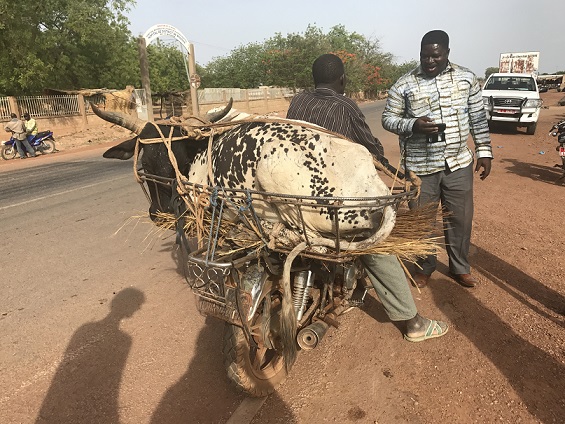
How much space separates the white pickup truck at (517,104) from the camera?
500 inches

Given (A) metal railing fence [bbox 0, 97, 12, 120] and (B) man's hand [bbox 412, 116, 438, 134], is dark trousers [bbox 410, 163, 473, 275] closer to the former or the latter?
(B) man's hand [bbox 412, 116, 438, 134]

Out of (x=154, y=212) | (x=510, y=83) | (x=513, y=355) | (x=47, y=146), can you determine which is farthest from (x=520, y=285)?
(x=47, y=146)

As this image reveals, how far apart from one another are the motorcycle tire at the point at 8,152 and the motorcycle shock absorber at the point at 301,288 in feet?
47.2

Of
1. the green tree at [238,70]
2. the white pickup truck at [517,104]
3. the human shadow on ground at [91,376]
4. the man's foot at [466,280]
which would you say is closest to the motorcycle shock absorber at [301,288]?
the human shadow on ground at [91,376]

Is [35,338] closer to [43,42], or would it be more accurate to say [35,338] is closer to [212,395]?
[212,395]

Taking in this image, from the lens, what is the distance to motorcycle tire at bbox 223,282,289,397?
2.14m

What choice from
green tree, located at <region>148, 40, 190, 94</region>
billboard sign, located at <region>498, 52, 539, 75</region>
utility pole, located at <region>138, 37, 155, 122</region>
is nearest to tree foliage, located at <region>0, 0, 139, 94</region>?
utility pole, located at <region>138, 37, 155, 122</region>

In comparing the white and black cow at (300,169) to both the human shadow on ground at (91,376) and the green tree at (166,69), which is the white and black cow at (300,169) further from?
the green tree at (166,69)

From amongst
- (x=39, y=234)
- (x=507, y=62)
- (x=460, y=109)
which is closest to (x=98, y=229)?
(x=39, y=234)

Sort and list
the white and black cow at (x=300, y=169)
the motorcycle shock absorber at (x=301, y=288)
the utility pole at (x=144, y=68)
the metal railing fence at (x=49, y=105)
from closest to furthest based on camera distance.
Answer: the white and black cow at (x=300, y=169) < the motorcycle shock absorber at (x=301, y=288) < the metal railing fence at (x=49, y=105) < the utility pole at (x=144, y=68)

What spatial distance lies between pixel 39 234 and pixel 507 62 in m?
38.2

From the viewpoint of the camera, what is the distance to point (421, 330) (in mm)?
2738

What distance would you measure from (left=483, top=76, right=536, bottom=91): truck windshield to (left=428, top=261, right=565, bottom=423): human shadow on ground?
1315 cm

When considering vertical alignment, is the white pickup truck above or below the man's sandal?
above
